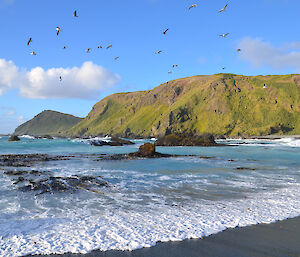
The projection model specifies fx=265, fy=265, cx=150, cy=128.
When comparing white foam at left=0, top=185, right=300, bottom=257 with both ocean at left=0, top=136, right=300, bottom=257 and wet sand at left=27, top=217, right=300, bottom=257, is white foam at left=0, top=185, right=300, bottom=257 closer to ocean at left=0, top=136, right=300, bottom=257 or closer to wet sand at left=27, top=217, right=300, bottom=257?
ocean at left=0, top=136, right=300, bottom=257

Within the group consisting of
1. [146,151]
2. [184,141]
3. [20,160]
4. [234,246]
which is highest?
[184,141]

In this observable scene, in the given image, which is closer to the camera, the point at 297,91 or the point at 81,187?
the point at 81,187

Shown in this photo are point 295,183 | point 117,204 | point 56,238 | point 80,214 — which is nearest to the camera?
point 56,238

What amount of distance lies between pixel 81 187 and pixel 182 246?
338 inches

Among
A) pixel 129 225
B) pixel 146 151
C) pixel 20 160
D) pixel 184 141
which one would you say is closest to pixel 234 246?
pixel 129 225

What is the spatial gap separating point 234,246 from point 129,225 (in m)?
2.90

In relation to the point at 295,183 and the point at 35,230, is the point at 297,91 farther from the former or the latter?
the point at 35,230

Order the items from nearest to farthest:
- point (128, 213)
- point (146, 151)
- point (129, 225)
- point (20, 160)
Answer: point (129, 225), point (128, 213), point (20, 160), point (146, 151)

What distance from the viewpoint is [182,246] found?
19.7 feet

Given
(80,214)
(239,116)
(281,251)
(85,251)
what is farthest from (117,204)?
(239,116)

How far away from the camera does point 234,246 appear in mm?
6035

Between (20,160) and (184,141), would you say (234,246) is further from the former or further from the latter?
(184,141)

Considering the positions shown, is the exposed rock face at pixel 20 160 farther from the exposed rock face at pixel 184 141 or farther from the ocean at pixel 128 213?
the exposed rock face at pixel 184 141

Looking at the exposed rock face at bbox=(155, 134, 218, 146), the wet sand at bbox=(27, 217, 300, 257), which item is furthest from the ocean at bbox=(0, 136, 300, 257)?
the exposed rock face at bbox=(155, 134, 218, 146)
